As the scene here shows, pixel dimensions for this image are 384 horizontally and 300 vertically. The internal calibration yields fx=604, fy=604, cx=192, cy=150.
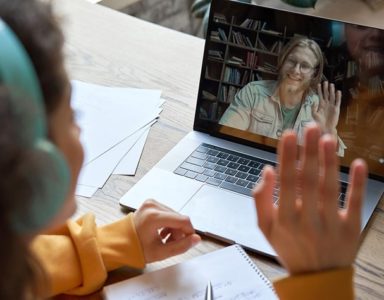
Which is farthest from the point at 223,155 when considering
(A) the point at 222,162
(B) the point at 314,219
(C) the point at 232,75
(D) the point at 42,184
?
(D) the point at 42,184

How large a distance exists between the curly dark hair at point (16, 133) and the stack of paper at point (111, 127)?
438 mm

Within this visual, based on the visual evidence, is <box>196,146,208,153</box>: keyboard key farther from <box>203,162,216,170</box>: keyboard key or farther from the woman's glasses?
the woman's glasses

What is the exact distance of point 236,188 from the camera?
0.96 m

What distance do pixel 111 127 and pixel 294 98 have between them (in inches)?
13.7

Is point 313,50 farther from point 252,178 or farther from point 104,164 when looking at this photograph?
point 104,164

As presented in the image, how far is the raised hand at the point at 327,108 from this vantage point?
3.12 feet

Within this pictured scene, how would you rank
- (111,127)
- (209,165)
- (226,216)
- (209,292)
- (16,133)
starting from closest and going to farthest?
(16,133)
(209,292)
(226,216)
(209,165)
(111,127)

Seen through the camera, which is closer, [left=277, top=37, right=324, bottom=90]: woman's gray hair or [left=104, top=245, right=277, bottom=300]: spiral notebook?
[left=104, top=245, right=277, bottom=300]: spiral notebook

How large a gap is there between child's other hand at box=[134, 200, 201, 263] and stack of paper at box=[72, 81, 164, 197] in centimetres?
16

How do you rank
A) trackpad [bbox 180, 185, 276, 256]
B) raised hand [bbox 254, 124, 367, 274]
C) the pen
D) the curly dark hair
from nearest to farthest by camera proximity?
1. the curly dark hair
2. raised hand [bbox 254, 124, 367, 274]
3. the pen
4. trackpad [bbox 180, 185, 276, 256]

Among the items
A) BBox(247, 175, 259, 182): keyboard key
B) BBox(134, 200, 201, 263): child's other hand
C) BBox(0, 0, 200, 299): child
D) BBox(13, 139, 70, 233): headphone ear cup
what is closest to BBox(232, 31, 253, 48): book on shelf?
BBox(247, 175, 259, 182): keyboard key

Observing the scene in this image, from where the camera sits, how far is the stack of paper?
1.01 m

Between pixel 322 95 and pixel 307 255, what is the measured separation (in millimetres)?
363

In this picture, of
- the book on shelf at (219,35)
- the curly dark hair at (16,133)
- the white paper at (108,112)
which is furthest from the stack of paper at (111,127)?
the curly dark hair at (16,133)
